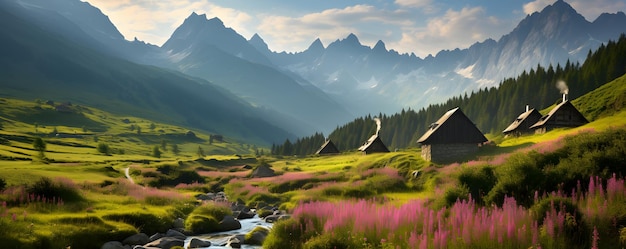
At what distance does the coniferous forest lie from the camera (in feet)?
368

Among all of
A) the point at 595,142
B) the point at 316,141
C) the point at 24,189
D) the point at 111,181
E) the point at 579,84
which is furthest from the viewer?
the point at 316,141

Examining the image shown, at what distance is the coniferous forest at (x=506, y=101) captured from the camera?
112 m

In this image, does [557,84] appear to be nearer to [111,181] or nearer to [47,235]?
[111,181]

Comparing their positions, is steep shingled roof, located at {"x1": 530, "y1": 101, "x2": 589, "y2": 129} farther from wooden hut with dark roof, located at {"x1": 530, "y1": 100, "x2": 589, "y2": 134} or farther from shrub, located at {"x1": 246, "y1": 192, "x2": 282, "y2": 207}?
shrub, located at {"x1": 246, "y1": 192, "x2": 282, "y2": 207}

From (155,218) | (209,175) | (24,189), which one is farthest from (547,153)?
(209,175)

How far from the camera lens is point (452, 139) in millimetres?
56000

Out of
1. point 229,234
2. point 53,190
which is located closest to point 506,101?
point 229,234

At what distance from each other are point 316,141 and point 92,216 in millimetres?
135015

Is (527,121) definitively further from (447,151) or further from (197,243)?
(197,243)

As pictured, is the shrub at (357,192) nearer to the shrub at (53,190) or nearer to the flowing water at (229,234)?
the flowing water at (229,234)

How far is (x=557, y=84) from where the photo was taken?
389ft

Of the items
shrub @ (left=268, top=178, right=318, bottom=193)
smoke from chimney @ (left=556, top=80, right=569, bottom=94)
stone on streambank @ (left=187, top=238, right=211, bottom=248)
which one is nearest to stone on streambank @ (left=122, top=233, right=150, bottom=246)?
stone on streambank @ (left=187, top=238, right=211, bottom=248)

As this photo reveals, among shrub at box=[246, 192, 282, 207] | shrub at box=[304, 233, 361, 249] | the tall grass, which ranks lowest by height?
shrub at box=[246, 192, 282, 207]

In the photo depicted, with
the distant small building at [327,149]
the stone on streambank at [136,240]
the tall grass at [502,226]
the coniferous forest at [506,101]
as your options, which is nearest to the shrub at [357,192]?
the stone on streambank at [136,240]
